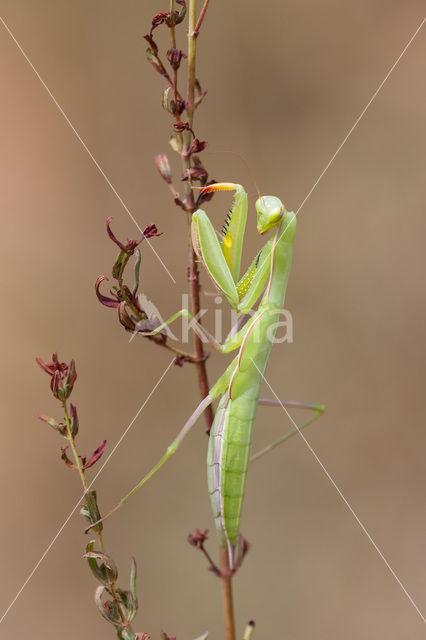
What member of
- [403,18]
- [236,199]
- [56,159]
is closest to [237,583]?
[236,199]

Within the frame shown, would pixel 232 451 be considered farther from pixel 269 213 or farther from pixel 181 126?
pixel 181 126

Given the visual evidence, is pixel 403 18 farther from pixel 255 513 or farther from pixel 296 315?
pixel 255 513

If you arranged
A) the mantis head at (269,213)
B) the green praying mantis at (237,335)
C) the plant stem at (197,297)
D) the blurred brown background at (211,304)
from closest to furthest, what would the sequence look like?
the plant stem at (197,297), the green praying mantis at (237,335), the mantis head at (269,213), the blurred brown background at (211,304)

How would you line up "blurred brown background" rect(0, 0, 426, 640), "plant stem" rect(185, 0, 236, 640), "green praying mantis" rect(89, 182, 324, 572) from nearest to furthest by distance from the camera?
1. "plant stem" rect(185, 0, 236, 640)
2. "green praying mantis" rect(89, 182, 324, 572)
3. "blurred brown background" rect(0, 0, 426, 640)

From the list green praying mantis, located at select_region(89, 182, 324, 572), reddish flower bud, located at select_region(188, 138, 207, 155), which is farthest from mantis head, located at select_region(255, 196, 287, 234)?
reddish flower bud, located at select_region(188, 138, 207, 155)

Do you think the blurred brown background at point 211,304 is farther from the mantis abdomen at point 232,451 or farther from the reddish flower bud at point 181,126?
the reddish flower bud at point 181,126

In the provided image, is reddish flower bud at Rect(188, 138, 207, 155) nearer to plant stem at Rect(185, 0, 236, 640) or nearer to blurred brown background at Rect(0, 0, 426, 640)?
plant stem at Rect(185, 0, 236, 640)

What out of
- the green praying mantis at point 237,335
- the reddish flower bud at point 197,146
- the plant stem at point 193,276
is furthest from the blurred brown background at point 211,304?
the reddish flower bud at point 197,146
